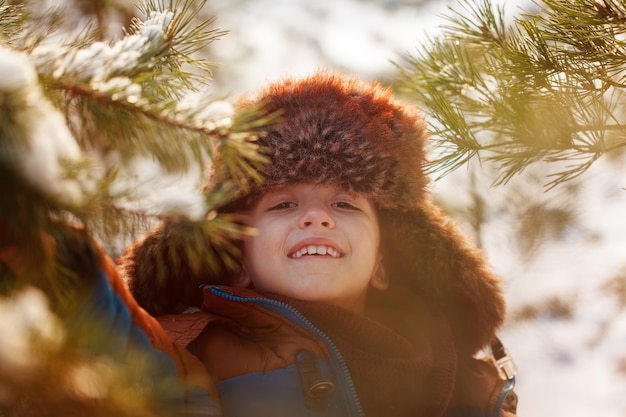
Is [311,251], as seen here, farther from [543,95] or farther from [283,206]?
[543,95]

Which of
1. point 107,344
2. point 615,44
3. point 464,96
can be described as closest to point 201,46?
point 464,96

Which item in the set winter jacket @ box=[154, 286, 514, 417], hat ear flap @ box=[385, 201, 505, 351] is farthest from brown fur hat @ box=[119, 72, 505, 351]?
winter jacket @ box=[154, 286, 514, 417]

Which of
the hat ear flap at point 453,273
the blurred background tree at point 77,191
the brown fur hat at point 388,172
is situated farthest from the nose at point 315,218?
the blurred background tree at point 77,191

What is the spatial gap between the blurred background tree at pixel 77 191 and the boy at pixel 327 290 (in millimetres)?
796

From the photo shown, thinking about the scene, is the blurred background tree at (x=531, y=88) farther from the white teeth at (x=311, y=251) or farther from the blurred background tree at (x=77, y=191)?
the blurred background tree at (x=77, y=191)

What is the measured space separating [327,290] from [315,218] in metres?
0.24

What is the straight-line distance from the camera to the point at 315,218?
1.97m

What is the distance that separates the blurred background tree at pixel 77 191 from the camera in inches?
25.9

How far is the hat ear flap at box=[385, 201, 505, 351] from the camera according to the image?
2.32 metres

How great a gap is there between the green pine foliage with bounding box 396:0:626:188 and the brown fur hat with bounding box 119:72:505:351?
0.97 ft

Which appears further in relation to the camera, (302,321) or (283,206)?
(283,206)

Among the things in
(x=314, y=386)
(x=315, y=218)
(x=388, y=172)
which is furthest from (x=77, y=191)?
(x=388, y=172)

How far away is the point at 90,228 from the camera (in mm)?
840

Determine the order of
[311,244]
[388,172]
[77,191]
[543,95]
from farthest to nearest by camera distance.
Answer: [388,172]
[311,244]
[543,95]
[77,191]
